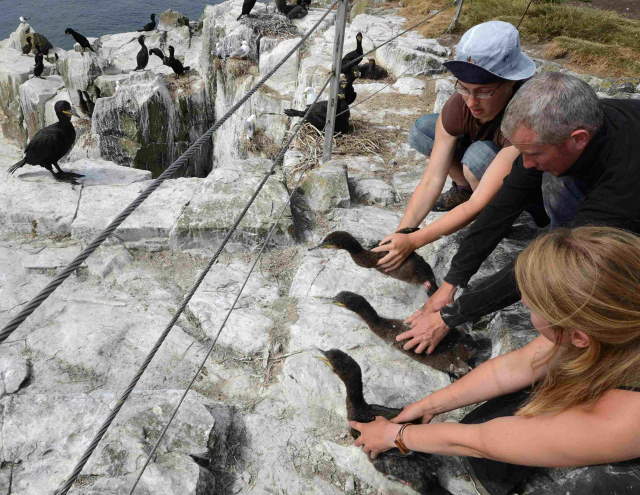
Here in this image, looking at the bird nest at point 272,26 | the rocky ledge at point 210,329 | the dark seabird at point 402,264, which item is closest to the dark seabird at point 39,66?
the bird nest at point 272,26

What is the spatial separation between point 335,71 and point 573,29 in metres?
6.24

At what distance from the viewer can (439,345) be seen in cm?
239

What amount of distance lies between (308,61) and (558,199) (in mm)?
6814

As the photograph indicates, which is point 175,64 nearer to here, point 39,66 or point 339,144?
point 39,66

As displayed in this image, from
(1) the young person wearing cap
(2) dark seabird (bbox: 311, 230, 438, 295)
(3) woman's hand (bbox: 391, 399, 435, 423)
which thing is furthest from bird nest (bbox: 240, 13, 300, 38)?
(3) woman's hand (bbox: 391, 399, 435, 423)

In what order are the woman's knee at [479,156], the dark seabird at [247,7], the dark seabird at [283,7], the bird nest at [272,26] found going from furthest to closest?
1. the dark seabird at [283,7]
2. the dark seabird at [247,7]
3. the bird nest at [272,26]
4. the woman's knee at [479,156]

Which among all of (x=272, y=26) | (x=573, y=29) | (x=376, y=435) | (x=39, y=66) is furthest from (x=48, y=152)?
(x=39, y=66)

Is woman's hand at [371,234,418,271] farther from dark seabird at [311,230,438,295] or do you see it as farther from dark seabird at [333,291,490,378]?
dark seabird at [333,291,490,378]

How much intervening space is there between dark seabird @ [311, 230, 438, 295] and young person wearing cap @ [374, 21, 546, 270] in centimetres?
12

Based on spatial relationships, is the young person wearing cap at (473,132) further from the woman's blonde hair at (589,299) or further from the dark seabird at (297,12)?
the dark seabird at (297,12)

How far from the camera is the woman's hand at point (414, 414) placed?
72.4 inches

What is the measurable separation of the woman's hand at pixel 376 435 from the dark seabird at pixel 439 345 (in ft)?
2.00

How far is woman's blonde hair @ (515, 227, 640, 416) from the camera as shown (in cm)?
114

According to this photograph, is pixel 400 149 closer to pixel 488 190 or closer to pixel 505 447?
pixel 488 190
